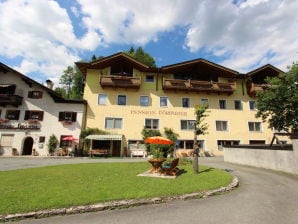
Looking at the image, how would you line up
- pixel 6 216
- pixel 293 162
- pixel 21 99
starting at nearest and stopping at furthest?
pixel 6 216
pixel 293 162
pixel 21 99

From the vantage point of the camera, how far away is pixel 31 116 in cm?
2711

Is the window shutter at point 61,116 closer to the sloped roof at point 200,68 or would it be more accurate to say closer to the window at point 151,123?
the window at point 151,123

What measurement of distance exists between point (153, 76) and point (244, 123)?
1585 centimetres

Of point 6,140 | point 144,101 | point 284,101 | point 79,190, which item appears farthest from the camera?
point 144,101

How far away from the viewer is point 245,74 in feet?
104

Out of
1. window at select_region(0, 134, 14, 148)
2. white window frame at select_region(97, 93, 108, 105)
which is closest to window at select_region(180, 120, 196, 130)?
white window frame at select_region(97, 93, 108, 105)

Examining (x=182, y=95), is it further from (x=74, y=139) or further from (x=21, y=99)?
(x=21, y=99)

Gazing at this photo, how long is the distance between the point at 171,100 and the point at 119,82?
825 cm

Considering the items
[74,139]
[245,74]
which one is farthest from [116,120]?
[245,74]

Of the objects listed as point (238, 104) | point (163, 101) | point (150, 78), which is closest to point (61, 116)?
point (150, 78)

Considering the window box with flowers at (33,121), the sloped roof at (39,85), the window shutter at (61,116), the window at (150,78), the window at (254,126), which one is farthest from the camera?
the window at (150,78)

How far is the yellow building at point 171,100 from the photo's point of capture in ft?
92.4

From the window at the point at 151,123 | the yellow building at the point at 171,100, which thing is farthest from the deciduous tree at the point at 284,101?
the window at the point at 151,123

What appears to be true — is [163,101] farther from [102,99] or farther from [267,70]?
[267,70]
